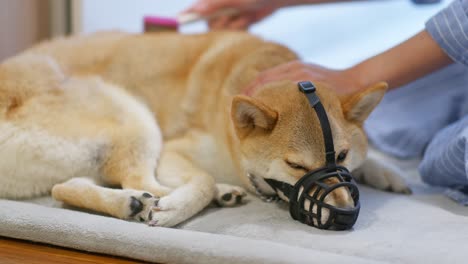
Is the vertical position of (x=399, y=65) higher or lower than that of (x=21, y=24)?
higher

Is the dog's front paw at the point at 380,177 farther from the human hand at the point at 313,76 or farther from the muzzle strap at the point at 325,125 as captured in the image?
the muzzle strap at the point at 325,125

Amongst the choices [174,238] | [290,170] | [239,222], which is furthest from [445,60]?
[174,238]

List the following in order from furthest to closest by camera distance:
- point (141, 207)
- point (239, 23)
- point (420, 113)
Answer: point (239, 23)
point (420, 113)
point (141, 207)

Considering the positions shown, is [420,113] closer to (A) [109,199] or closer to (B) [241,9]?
(B) [241,9]

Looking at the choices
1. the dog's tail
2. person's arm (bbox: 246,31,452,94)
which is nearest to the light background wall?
the dog's tail

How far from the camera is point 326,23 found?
10.4 feet

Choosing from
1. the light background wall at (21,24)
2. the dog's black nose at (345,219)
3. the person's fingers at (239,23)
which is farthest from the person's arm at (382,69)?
the light background wall at (21,24)

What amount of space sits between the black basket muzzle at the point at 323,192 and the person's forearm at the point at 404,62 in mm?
386

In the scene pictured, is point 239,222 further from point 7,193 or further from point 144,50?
point 144,50

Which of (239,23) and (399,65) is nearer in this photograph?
Answer: (399,65)

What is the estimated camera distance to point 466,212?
1755mm

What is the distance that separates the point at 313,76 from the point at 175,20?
3.53ft

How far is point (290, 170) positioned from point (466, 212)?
59 centimetres

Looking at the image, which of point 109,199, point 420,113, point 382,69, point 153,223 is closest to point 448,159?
point 382,69
